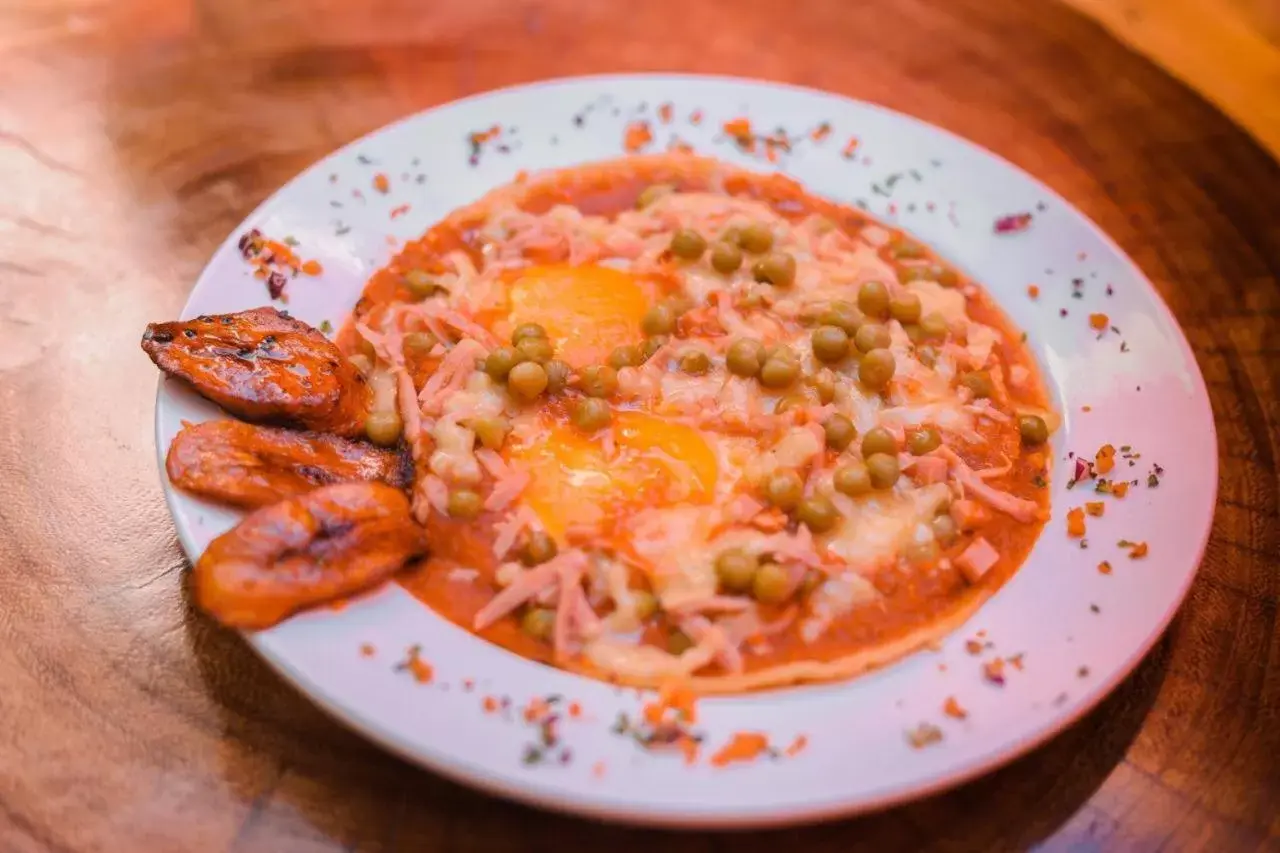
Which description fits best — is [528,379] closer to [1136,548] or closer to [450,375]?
[450,375]

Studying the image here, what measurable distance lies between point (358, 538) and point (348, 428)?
0.79 m

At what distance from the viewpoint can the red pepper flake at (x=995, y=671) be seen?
13.4 ft

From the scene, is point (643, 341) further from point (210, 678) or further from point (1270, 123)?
point (1270, 123)

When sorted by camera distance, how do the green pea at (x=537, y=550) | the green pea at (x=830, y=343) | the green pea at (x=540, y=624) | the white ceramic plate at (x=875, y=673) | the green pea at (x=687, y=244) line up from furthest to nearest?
the green pea at (x=687, y=244)
the green pea at (x=830, y=343)
the green pea at (x=537, y=550)
the green pea at (x=540, y=624)
the white ceramic plate at (x=875, y=673)

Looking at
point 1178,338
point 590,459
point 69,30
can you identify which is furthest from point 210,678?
point 69,30

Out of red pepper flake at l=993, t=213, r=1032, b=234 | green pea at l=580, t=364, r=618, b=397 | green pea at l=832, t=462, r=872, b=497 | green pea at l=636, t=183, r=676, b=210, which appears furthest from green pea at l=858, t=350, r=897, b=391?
green pea at l=636, t=183, r=676, b=210

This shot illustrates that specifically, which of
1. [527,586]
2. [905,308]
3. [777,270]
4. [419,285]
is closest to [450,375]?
[419,285]

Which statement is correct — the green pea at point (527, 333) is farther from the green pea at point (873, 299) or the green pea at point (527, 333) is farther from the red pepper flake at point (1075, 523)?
the red pepper flake at point (1075, 523)

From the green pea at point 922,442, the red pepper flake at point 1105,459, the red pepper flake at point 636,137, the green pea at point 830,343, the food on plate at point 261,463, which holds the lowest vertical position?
the food on plate at point 261,463

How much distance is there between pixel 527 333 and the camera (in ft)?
17.4

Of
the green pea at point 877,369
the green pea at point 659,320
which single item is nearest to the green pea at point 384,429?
the green pea at point 659,320

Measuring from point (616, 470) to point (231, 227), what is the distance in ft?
9.99

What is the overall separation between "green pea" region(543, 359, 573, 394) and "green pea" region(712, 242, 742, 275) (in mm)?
1191

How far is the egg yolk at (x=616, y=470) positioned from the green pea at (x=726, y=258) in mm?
1206
